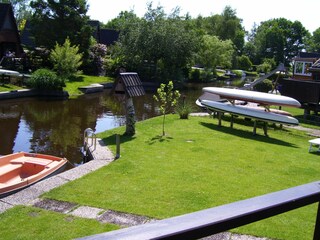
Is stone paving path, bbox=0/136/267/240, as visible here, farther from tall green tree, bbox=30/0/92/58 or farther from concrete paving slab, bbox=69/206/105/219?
tall green tree, bbox=30/0/92/58

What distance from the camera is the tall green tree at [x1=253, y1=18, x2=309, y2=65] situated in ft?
315

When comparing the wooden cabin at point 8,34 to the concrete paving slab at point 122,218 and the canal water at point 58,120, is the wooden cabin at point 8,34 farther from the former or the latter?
the concrete paving slab at point 122,218

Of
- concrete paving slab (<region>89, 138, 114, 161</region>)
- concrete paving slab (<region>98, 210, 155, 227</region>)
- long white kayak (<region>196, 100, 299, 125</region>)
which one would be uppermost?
long white kayak (<region>196, 100, 299, 125</region>)

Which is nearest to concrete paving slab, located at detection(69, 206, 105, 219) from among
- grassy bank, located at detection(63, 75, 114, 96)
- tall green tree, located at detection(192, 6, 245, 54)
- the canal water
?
the canal water

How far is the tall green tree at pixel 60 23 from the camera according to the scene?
38781 mm

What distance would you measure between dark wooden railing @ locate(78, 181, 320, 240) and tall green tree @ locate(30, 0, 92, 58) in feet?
128

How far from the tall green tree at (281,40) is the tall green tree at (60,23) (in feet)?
208

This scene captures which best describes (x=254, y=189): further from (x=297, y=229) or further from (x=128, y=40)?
(x=128, y=40)

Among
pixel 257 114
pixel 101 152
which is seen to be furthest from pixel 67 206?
pixel 257 114

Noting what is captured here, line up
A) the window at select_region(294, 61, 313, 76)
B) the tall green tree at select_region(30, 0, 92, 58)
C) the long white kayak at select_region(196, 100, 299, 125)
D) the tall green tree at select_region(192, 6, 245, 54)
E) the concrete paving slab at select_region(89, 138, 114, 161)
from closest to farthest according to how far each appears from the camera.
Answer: the concrete paving slab at select_region(89, 138, 114, 161)
the long white kayak at select_region(196, 100, 299, 125)
the tall green tree at select_region(30, 0, 92, 58)
the window at select_region(294, 61, 313, 76)
the tall green tree at select_region(192, 6, 245, 54)

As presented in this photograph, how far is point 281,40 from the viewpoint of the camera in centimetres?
9631

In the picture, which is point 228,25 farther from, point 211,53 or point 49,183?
point 49,183

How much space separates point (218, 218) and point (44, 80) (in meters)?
28.8

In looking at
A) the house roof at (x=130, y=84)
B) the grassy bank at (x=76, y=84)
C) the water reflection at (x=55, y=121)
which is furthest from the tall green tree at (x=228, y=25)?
the house roof at (x=130, y=84)
